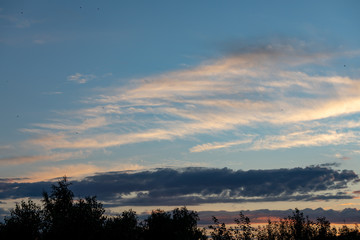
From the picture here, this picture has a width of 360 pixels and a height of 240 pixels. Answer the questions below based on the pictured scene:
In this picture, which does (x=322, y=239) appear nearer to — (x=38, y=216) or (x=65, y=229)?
(x=65, y=229)

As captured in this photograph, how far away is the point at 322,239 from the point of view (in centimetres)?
8344

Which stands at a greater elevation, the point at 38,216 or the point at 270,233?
the point at 38,216

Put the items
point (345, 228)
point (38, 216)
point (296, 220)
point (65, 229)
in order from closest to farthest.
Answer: point (65, 229) < point (296, 220) < point (345, 228) < point (38, 216)

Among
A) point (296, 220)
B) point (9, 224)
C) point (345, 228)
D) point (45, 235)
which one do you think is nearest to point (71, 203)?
point (9, 224)

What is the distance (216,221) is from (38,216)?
45479 mm

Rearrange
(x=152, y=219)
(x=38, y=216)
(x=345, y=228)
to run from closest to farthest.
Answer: (x=345, y=228), (x=38, y=216), (x=152, y=219)

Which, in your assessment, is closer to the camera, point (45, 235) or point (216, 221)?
point (45, 235)

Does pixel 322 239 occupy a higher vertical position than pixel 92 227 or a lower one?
lower

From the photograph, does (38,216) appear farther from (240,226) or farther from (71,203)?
(240,226)

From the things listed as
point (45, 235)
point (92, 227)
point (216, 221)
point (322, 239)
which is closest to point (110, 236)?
point (92, 227)

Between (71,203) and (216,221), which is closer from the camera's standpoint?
(216,221)

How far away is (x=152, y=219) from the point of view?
122m

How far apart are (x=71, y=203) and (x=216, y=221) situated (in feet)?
133

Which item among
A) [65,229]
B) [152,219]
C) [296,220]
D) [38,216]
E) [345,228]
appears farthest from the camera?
[152,219]
